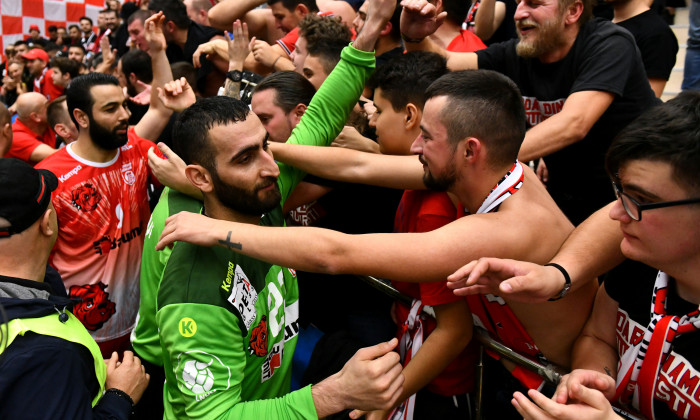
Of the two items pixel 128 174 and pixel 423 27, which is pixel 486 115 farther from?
pixel 128 174

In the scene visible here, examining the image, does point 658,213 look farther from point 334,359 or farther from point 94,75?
point 94,75

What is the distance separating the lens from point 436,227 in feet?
7.75

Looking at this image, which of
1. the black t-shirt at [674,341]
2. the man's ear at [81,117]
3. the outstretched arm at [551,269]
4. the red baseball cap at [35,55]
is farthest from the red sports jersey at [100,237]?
the red baseball cap at [35,55]

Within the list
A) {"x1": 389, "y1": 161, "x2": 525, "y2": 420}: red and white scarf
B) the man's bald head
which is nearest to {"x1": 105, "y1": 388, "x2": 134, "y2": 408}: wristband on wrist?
{"x1": 389, "y1": 161, "x2": 525, "y2": 420}: red and white scarf

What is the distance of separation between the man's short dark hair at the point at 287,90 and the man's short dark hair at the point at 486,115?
4.21 ft

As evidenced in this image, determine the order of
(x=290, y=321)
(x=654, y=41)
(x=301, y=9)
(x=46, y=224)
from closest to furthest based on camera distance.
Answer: (x=46, y=224) < (x=290, y=321) < (x=654, y=41) < (x=301, y=9)

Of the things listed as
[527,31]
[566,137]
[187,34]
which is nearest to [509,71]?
[527,31]

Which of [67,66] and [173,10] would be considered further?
[67,66]

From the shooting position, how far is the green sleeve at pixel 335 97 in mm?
2943

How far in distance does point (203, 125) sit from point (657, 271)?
5.65 feet

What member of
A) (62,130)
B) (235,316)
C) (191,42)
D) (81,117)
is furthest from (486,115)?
(191,42)

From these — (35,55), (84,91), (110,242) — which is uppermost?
(84,91)

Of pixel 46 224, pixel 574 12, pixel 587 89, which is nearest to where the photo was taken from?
pixel 46 224

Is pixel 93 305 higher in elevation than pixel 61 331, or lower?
lower
